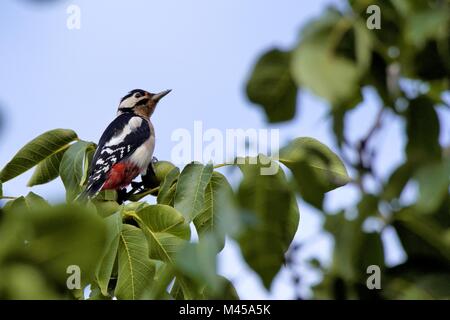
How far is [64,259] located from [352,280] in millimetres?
334

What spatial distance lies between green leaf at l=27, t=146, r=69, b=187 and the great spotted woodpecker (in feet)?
4.53

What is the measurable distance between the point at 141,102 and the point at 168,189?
5241 millimetres

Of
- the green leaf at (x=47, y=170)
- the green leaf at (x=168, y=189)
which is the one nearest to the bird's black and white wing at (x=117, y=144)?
the green leaf at (x=47, y=170)

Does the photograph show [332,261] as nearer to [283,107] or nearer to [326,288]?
[326,288]

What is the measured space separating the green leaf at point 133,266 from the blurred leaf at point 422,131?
5.34 feet

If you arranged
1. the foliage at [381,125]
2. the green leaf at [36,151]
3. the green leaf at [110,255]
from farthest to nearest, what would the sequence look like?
1. the green leaf at [36,151]
2. the green leaf at [110,255]
3. the foliage at [381,125]

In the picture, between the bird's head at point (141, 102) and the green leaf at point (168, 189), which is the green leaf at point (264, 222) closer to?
the green leaf at point (168, 189)

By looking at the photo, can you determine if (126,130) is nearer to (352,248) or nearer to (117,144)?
(117,144)

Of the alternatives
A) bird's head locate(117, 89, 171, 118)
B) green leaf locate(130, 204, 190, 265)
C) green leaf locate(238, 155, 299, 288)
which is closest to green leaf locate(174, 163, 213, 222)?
green leaf locate(130, 204, 190, 265)

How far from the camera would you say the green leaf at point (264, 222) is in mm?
902

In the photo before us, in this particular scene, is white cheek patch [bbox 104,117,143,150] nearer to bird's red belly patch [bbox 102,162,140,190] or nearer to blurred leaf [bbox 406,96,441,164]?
bird's red belly patch [bbox 102,162,140,190]

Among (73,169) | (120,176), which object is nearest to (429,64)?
(73,169)

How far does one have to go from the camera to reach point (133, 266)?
101 inches

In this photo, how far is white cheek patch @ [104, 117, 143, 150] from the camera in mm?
7137
